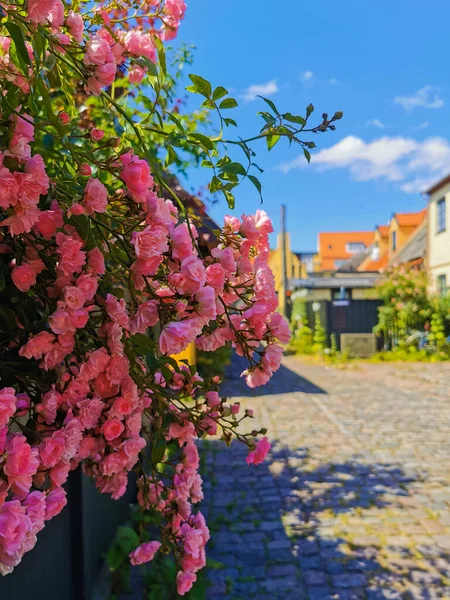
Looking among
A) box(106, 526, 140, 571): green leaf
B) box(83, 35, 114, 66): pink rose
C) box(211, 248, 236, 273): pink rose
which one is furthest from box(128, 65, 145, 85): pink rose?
box(106, 526, 140, 571): green leaf

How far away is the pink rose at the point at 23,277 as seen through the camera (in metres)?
1.19

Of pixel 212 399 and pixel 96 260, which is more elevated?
pixel 96 260

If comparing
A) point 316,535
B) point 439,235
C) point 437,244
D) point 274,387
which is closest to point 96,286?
point 316,535

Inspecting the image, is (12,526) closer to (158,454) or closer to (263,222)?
(158,454)

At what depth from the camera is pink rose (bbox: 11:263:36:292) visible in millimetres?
1186

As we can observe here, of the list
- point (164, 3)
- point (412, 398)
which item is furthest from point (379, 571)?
point (412, 398)

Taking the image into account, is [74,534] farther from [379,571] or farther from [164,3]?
[164,3]

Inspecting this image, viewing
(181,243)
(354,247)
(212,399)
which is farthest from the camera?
(354,247)

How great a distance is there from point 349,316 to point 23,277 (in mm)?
16373

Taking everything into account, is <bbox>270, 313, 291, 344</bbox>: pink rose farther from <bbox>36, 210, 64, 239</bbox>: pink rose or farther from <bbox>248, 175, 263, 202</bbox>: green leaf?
<bbox>36, 210, 64, 239</bbox>: pink rose

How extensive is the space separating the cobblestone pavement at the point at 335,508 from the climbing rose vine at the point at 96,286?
6.33 feet

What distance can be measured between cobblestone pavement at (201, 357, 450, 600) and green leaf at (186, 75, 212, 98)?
276 centimetres

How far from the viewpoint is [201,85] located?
1451 millimetres

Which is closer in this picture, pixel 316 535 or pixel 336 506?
pixel 316 535
